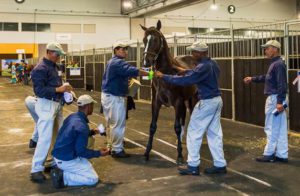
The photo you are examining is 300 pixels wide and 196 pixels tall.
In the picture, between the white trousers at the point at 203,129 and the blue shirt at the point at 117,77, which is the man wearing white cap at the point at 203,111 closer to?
the white trousers at the point at 203,129

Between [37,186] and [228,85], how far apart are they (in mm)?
7019

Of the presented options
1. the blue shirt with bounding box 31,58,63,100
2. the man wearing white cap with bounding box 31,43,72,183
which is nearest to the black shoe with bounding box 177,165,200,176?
the man wearing white cap with bounding box 31,43,72,183

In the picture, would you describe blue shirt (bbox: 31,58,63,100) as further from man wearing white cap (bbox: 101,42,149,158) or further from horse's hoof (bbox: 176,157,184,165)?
horse's hoof (bbox: 176,157,184,165)

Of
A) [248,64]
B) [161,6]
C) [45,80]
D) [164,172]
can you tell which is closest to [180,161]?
[164,172]

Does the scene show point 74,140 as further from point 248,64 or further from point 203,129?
point 248,64

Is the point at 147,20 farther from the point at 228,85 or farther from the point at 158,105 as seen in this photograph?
the point at 158,105

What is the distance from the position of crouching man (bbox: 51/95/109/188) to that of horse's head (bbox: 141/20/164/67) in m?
1.36

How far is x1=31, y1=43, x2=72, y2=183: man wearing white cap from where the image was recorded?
18.1ft

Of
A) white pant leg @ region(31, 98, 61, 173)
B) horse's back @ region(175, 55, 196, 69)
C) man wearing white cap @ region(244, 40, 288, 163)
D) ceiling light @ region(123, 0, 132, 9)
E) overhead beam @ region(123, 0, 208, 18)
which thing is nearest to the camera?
white pant leg @ region(31, 98, 61, 173)

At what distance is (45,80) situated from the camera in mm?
5590

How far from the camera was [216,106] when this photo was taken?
224 inches

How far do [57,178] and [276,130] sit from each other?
3440mm

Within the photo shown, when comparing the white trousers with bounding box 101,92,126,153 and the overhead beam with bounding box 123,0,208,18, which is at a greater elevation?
the overhead beam with bounding box 123,0,208,18

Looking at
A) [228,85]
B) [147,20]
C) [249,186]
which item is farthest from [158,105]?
[147,20]
